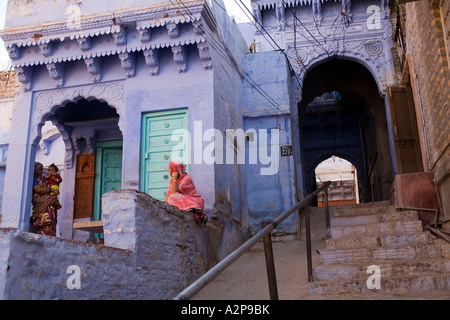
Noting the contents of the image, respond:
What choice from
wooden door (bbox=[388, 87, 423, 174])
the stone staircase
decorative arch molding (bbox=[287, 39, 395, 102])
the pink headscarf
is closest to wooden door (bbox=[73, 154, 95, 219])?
the pink headscarf

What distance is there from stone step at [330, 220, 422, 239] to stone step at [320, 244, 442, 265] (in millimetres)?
806

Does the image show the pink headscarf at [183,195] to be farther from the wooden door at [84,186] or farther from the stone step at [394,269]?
the wooden door at [84,186]

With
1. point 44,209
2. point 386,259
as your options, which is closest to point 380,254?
point 386,259

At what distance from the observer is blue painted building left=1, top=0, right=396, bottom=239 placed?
823cm

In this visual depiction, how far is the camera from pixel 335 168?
27.2 metres

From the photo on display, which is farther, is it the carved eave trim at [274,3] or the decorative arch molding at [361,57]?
the carved eave trim at [274,3]

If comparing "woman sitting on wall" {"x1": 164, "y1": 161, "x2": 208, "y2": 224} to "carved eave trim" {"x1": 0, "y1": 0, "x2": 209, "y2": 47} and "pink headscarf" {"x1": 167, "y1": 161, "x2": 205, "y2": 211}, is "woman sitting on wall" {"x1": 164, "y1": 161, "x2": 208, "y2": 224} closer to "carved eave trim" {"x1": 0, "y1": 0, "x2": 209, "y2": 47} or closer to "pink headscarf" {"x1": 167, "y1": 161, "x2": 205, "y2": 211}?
"pink headscarf" {"x1": 167, "y1": 161, "x2": 205, "y2": 211}

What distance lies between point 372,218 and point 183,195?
2.76 metres

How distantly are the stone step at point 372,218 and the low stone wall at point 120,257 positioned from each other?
6.42 ft

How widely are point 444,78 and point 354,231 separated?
226 cm

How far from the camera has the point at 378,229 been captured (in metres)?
6.26

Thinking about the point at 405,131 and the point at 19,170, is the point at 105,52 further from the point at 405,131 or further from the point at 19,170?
the point at 405,131

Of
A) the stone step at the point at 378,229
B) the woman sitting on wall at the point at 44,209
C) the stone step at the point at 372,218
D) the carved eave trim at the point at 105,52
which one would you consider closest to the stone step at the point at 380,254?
the stone step at the point at 378,229

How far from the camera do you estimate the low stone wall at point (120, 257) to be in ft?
10.8
